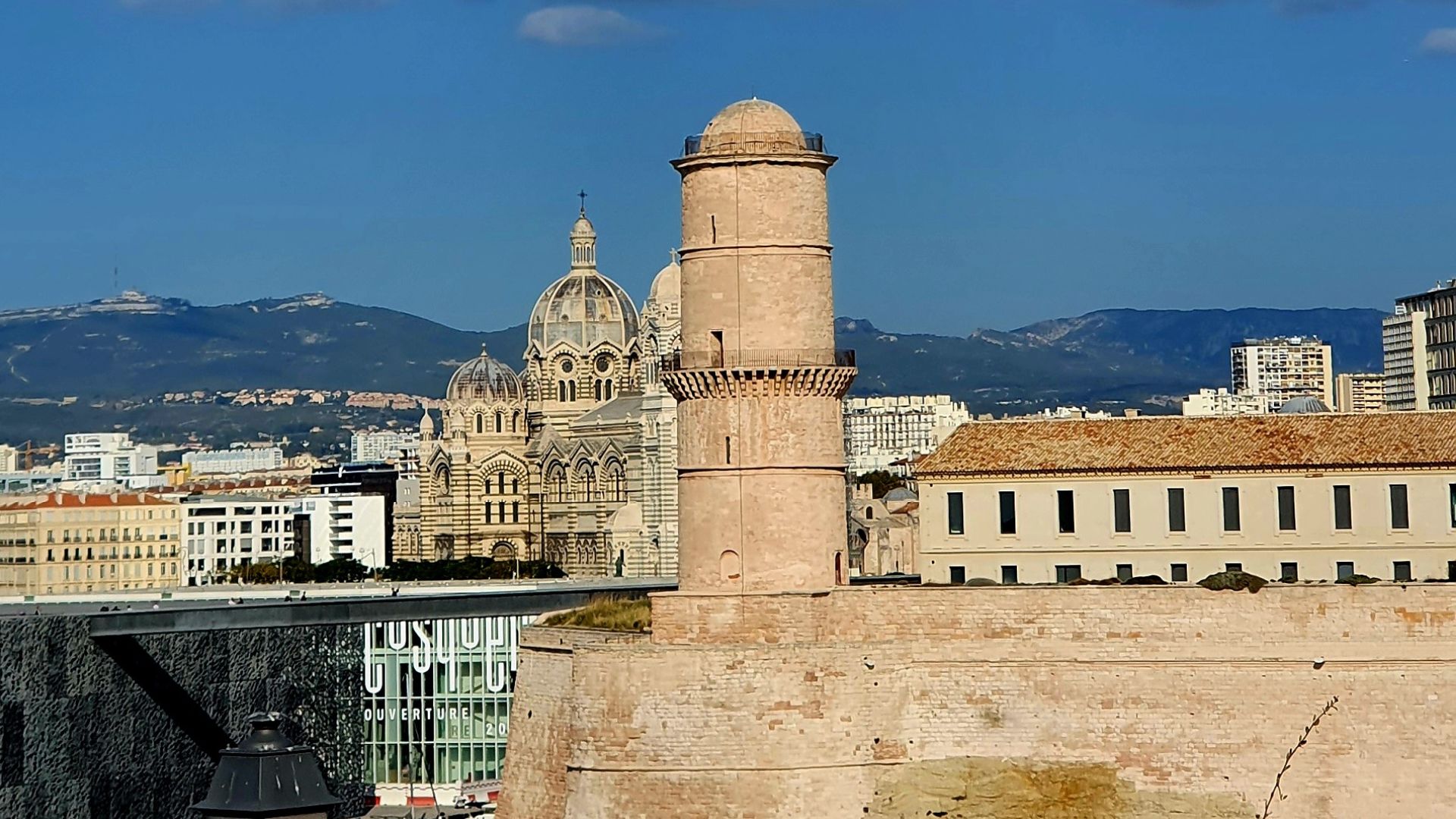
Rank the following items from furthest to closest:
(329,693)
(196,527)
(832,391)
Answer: (196,527) < (329,693) < (832,391)

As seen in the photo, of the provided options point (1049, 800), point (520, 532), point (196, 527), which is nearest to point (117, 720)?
point (1049, 800)

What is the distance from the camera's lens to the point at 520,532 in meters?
147

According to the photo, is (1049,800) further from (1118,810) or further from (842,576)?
(842,576)

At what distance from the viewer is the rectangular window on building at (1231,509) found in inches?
1841

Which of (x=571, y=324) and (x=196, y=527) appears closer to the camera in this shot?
(x=571, y=324)

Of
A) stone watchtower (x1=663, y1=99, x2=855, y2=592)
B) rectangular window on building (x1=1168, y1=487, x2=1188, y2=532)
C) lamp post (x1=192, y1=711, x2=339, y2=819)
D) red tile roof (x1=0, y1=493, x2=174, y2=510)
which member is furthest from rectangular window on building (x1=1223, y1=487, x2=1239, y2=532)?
red tile roof (x1=0, y1=493, x2=174, y2=510)

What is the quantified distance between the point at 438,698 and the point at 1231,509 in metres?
24.6

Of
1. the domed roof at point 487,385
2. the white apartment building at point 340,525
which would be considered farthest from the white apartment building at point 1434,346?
the white apartment building at point 340,525

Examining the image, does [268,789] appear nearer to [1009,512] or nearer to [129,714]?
[1009,512]

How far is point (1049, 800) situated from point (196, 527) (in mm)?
131942

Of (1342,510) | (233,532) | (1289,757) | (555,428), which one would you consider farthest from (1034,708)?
(233,532)

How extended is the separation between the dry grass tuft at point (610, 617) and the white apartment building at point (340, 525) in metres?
127

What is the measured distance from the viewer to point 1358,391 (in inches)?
7367

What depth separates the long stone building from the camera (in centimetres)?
14088
